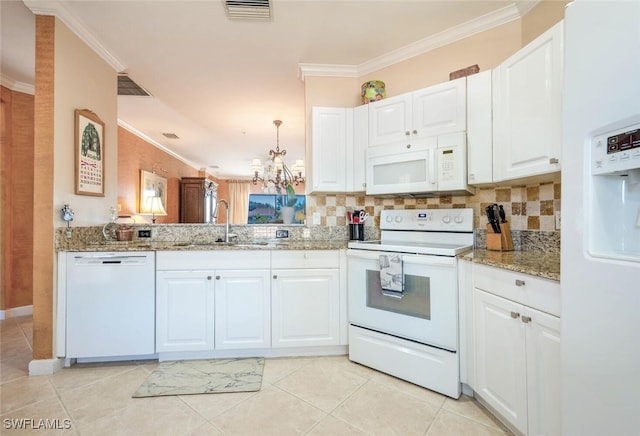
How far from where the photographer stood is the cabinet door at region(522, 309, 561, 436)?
1115 mm

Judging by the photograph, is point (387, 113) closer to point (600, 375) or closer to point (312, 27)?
point (312, 27)

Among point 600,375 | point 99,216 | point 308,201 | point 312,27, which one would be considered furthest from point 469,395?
point 99,216

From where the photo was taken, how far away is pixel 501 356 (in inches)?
54.1

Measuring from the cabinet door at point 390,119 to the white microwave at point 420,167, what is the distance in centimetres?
7

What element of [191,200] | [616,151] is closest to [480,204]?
[616,151]

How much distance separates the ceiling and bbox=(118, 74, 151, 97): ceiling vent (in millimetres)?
105

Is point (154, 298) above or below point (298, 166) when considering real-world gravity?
below

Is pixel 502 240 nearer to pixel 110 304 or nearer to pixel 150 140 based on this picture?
pixel 110 304

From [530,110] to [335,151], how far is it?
4.53 feet

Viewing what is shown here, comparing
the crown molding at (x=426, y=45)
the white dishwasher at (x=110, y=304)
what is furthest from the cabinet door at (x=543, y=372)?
the white dishwasher at (x=110, y=304)

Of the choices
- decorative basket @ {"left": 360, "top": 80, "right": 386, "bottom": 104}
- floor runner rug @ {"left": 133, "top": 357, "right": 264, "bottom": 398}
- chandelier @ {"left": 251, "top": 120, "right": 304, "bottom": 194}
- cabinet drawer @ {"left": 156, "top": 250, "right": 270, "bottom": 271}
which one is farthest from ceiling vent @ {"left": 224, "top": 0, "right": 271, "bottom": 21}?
floor runner rug @ {"left": 133, "top": 357, "right": 264, "bottom": 398}

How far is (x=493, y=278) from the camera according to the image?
144 centimetres

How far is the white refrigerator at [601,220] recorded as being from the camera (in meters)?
0.74

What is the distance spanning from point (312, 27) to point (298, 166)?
2451 millimetres
